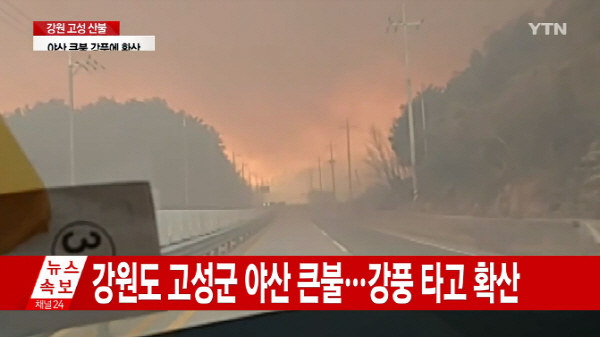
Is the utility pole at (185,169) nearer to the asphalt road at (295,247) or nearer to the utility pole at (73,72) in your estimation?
the asphalt road at (295,247)

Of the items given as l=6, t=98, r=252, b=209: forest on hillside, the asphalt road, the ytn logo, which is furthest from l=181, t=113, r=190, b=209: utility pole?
the ytn logo

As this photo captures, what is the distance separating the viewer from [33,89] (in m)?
3.02

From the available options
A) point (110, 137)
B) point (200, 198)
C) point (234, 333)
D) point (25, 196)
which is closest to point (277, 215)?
point (200, 198)

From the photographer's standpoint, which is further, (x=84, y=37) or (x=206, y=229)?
(x=206, y=229)

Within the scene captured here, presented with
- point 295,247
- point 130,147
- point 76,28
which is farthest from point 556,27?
point 76,28

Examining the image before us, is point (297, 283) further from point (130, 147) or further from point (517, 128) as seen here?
point (517, 128)

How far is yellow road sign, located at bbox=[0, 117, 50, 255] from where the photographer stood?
2.72m

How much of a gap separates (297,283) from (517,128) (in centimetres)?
143

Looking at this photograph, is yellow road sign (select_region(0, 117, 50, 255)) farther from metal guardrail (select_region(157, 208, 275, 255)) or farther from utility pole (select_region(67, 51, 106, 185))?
metal guardrail (select_region(157, 208, 275, 255))

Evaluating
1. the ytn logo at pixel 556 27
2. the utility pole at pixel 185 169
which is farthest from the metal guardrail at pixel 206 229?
the ytn logo at pixel 556 27

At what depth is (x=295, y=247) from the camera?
307 cm

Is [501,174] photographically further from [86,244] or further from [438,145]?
[86,244]

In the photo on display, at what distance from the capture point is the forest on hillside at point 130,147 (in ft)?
9.61

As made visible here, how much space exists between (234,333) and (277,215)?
71 centimetres
